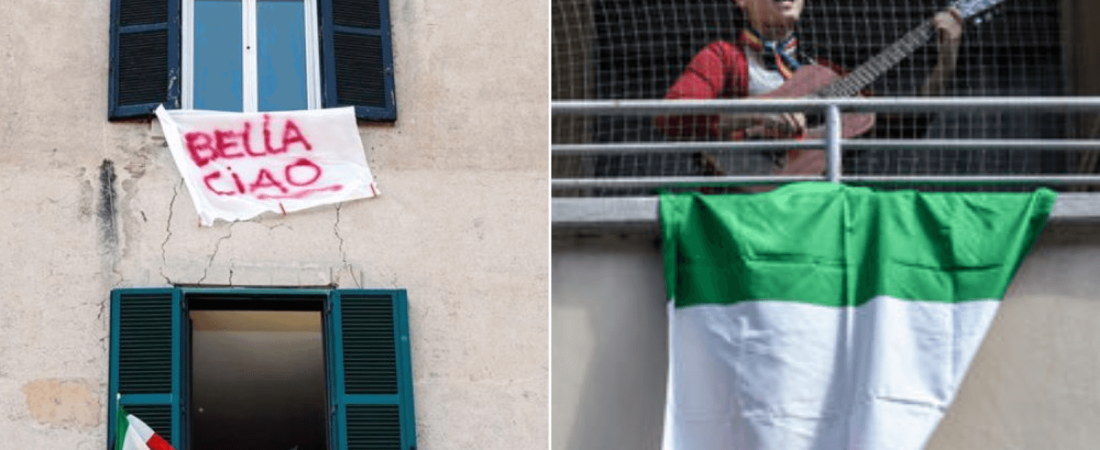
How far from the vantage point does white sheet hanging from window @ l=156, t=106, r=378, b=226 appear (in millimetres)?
17984

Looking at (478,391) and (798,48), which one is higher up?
(798,48)

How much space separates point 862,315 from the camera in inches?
724

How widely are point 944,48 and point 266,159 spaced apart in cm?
501

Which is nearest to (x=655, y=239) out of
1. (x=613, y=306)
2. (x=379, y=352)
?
(x=613, y=306)

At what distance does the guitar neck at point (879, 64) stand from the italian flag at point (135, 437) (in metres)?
5.16

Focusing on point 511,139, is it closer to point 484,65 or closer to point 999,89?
point 484,65

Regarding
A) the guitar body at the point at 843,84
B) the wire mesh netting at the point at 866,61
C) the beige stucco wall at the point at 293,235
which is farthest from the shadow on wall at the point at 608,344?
the wire mesh netting at the point at 866,61

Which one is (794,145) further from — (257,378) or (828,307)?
(257,378)

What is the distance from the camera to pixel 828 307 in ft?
60.3

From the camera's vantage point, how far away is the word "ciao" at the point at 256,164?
59.2ft

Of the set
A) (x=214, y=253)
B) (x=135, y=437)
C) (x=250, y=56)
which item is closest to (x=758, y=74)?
(x=250, y=56)

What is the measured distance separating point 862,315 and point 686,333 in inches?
39.4

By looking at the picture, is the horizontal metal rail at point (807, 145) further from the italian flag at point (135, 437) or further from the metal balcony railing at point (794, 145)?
the italian flag at point (135, 437)

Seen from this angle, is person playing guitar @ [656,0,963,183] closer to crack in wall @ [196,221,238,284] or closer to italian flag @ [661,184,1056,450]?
italian flag @ [661,184,1056,450]
